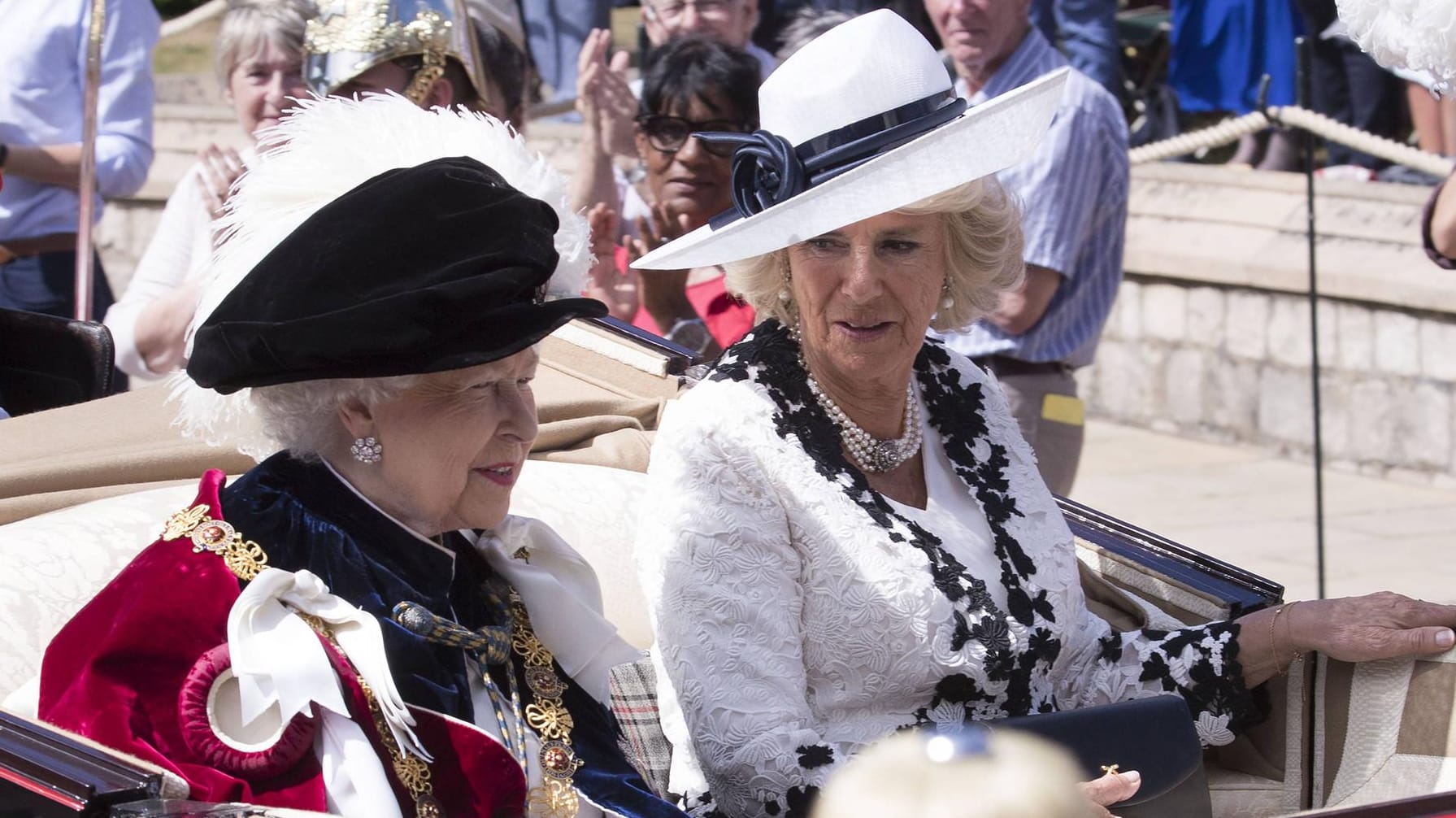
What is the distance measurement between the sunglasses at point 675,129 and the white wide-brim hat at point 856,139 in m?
1.27

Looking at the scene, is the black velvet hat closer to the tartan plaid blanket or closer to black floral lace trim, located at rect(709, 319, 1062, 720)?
black floral lace trim, located at rect(709, 319, 1062, 720)

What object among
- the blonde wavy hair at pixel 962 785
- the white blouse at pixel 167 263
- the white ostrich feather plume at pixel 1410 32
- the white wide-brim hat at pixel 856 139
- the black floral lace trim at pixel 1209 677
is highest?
the white ostrich feather plume at pixel 1410 32

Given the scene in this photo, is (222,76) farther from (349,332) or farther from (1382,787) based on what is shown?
(1382,787)

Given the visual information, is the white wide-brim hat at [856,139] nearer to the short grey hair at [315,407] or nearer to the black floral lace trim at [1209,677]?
the short grey hair at [315,407]

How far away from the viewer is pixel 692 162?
381 cm

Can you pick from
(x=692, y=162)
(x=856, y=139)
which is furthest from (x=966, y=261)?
(x=692, y=162)

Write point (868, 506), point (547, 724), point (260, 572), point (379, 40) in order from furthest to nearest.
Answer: point (379, 40)
point (868, 506)
point (547, 724)
point (260, 572)

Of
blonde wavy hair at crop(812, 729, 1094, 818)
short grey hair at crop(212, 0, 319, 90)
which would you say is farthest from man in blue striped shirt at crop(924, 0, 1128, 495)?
blonde wavy hair at crop(812, 729, 1094, 818)

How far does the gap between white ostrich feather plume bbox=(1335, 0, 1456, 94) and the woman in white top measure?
2189 millimetres

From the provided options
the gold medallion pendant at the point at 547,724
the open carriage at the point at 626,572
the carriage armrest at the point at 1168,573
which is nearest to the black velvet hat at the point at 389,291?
the gold medallion pendant at the point at 547,724

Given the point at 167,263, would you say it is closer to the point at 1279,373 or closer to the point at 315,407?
the point at 315,407

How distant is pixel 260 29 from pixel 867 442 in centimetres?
201

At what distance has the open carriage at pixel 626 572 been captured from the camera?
94.6 inches

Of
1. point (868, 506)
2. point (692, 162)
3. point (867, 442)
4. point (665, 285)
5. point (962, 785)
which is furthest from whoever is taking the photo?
point (665, 285)
